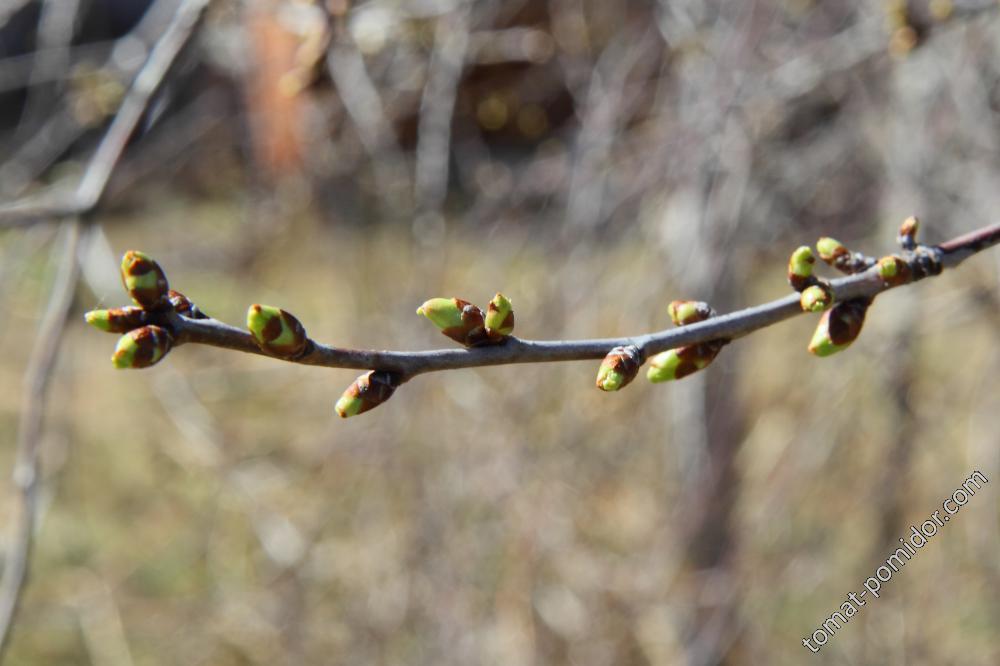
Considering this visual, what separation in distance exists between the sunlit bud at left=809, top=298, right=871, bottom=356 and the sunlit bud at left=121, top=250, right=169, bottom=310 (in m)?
0.70

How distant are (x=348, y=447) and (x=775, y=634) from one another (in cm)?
185

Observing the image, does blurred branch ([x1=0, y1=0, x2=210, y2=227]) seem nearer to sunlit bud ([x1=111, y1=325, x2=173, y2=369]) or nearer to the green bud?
sunlit bud ([x1=111, y1=325, x2=173, y2=369])

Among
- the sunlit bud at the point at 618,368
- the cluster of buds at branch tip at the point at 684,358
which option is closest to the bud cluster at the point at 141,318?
the sunlit bud at the point at 618,368

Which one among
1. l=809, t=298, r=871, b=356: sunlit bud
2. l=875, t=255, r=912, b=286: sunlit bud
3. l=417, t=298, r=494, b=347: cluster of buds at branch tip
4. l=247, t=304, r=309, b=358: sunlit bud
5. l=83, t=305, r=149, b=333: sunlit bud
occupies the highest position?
l=875, t=255, r=912, b=286: sunlit bud

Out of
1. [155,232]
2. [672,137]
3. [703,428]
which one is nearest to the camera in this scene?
[703,428]

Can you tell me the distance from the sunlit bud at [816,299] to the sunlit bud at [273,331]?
20.5 inches

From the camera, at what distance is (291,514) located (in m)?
4.23

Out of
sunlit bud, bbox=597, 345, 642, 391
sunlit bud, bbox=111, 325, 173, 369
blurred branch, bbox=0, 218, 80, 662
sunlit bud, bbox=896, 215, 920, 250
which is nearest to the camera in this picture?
sunlit bud, bbox=111, 325, 173, 369

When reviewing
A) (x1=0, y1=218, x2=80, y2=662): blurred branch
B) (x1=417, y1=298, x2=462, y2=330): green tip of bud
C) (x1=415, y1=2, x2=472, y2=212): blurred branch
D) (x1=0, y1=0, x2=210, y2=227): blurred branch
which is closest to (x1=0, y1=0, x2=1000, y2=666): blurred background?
(x1=415, y1=2, x2=472, y2=212): blurred branch

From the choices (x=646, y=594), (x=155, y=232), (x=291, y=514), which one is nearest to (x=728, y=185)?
(x=646, y=594)

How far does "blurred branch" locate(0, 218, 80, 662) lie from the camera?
1658 millimetres

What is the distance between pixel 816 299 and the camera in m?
1.02

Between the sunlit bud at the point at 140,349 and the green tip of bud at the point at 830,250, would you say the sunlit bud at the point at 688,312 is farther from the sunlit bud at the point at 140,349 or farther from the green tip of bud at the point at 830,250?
the sunlit bud at the point at 140,349

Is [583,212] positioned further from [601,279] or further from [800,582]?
[800,582]
